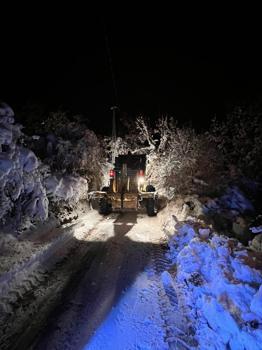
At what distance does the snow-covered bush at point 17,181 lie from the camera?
7320mm

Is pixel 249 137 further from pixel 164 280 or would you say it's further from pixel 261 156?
pixel 164 280

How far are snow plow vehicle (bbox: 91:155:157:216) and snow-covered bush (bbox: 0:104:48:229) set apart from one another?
4.93 meters

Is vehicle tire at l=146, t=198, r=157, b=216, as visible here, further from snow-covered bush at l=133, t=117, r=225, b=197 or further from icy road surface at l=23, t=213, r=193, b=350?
icy road surface at l=23, t=213, r=193, b=350

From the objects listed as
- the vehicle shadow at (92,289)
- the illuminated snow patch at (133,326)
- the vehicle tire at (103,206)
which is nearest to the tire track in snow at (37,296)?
the vehicle shadow at (92,289)

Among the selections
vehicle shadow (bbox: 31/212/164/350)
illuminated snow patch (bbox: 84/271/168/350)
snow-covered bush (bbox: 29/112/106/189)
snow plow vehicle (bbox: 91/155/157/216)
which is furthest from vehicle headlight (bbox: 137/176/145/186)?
illuminated snow patch (bbox: 84/271/168/350)

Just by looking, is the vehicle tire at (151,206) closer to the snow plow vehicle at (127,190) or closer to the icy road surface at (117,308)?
the snow plow vehicle at (127,190)

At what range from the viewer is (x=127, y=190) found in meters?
15.0

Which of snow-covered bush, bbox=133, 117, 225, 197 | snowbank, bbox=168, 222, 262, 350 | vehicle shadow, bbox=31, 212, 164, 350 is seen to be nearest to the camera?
snowbank, bbox=168, 222, 262, 350

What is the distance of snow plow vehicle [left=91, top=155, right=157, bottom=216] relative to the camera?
Answer: 13.9m

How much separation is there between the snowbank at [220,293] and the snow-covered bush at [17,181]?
5.31 meters

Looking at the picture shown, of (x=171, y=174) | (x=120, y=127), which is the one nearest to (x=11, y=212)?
(x=171, y=174)

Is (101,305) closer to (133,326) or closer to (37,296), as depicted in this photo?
(133,326)

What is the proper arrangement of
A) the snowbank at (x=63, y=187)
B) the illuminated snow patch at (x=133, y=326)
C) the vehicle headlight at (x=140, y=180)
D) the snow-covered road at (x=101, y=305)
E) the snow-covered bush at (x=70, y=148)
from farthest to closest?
1. the vehicle headlight at (x=140, y=180)
2. the snow-covered bush at (x=70, y=148)
3. the snowbank at (x=63, y=187)
4. the snow-covered road at (x=101, y=305)
5. the illuminated snow patch at (x=133, y=326)

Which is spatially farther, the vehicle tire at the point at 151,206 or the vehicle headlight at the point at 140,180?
the vehicle headlight at the point at 140,180
